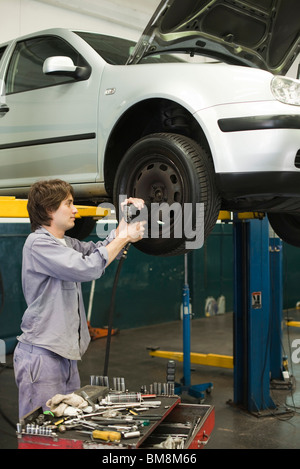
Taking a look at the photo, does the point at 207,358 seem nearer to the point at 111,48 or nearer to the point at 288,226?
the point at 288,226

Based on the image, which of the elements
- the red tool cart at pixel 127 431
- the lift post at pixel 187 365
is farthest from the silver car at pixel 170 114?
the lift post at pixel 187 365

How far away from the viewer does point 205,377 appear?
635cm

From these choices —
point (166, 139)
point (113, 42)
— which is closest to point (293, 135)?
point (166, 139)

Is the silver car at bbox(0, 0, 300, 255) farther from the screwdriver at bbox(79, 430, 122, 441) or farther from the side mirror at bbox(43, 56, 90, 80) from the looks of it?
the screwdriver at bbox(79, 430, 122, 441)

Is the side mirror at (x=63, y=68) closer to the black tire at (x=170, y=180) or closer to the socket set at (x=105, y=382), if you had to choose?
the black tire at (x=170, y=180)

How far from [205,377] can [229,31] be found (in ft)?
14.0

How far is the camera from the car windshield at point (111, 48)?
324 cm

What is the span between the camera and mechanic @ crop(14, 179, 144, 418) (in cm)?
221

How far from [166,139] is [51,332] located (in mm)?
1033

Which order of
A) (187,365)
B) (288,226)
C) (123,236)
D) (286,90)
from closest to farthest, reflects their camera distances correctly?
(123,236), (286,90), (288,226), (187,365)

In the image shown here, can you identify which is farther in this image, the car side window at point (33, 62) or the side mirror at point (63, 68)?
the car side window at point (33, 62)

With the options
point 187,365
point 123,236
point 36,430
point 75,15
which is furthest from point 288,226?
point 75,15

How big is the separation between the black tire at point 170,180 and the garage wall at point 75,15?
5.21 metres

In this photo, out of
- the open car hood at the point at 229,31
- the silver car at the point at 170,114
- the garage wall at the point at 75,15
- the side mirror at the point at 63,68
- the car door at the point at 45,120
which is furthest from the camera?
the garage wall at the point at 75,15
